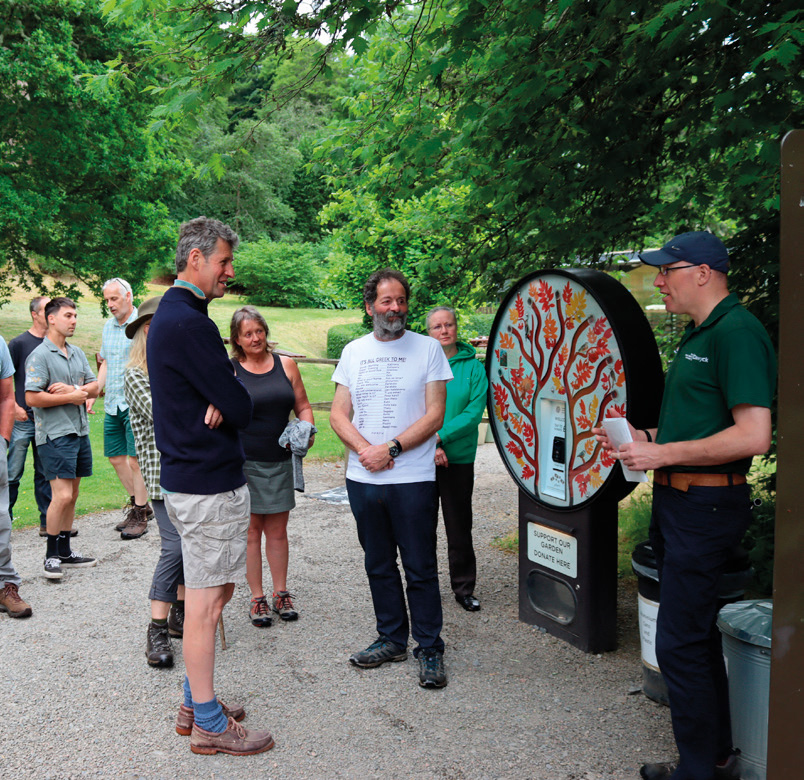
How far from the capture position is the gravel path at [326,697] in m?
3.22

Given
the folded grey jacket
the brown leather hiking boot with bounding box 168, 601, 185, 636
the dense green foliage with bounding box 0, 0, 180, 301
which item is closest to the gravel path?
the brown leather hiking boot with bounding box 168, 601, 185, 636

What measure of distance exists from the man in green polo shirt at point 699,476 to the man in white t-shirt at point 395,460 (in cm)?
130

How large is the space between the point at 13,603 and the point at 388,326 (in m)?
3.00

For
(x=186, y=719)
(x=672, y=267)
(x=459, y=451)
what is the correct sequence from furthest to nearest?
(x=459, y=451) < (x=186, y=719) < (x=672, y=267)

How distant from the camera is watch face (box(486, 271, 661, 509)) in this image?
4000 millimetres

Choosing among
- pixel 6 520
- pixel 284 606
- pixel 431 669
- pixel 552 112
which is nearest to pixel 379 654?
pixel 431 669

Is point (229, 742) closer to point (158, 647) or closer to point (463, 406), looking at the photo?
point (158, 647)

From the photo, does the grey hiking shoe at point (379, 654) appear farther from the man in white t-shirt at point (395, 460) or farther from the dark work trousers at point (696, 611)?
the dark work trousers at point (696, 611)

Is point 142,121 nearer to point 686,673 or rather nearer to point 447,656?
point 447,656

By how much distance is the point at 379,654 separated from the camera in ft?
13.6

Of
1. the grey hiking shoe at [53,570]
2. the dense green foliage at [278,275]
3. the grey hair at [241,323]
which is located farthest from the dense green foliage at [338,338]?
the grey hair at [241,323]

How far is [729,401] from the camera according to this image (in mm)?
2713

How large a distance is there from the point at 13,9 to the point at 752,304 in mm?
13363

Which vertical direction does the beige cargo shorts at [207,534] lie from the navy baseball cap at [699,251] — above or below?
below
